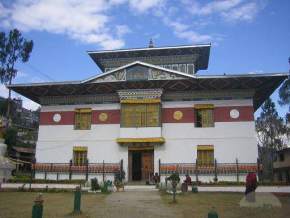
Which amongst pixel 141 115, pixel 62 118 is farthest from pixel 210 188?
pixel 62 118

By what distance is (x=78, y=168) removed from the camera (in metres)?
25.0

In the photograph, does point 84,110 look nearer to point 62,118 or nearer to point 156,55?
point 62,118

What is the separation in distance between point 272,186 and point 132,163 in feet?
31.9

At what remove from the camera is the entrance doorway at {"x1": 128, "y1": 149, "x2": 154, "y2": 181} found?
24.9m

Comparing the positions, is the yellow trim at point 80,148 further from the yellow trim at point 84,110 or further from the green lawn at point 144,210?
the green lawn at point 144,210

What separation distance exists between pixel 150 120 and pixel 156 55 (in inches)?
A: 266

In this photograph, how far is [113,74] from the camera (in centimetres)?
2572

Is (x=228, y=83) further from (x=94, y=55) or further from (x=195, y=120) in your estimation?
(x=94, y=55)

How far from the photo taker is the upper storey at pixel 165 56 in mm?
28703

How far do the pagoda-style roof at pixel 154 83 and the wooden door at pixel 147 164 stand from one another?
4777 mm

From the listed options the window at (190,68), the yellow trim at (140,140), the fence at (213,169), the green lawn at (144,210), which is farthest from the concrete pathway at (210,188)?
the window at (190,68)

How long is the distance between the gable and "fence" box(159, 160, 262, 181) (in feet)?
20.4

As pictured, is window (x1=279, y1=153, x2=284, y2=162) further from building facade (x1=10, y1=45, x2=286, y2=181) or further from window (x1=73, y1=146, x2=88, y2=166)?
window (x1=73, y1=146, x2=88, y2=166)

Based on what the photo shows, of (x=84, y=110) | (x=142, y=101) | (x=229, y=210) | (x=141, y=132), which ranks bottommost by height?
(x=229, y=210)
